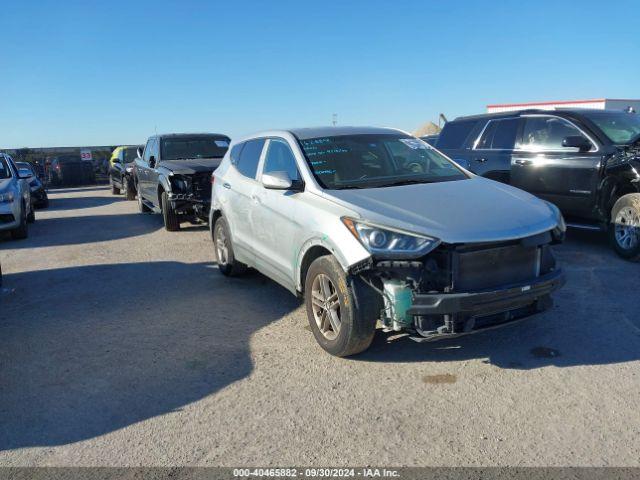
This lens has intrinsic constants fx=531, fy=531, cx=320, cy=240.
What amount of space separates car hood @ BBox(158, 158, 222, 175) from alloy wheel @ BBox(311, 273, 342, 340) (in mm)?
6272

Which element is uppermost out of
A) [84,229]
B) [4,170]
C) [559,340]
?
[4,170]

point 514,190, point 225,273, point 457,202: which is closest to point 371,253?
point 457,202

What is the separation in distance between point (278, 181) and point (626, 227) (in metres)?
4.79

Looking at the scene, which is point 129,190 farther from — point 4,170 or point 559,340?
point 559,340

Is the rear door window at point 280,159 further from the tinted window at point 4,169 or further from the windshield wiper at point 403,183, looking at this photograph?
the tinted window at point 4,169

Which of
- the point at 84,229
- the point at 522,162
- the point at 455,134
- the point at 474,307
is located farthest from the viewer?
the point at 84,229

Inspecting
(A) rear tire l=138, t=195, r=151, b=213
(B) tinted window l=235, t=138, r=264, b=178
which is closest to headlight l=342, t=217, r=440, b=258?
(B) tinted window l=235, t=138, r=264, b=178

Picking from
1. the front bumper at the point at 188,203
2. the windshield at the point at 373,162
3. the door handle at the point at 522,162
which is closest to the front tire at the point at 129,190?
the front bumper at the point at 188,203

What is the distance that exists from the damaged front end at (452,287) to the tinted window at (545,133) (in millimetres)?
4525

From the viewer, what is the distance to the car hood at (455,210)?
3.59 m

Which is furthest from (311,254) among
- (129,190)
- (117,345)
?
(129,190)

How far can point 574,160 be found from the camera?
7.36m

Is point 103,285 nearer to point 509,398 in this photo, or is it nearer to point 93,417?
point 93,417

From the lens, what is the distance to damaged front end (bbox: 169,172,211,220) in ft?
32.7
